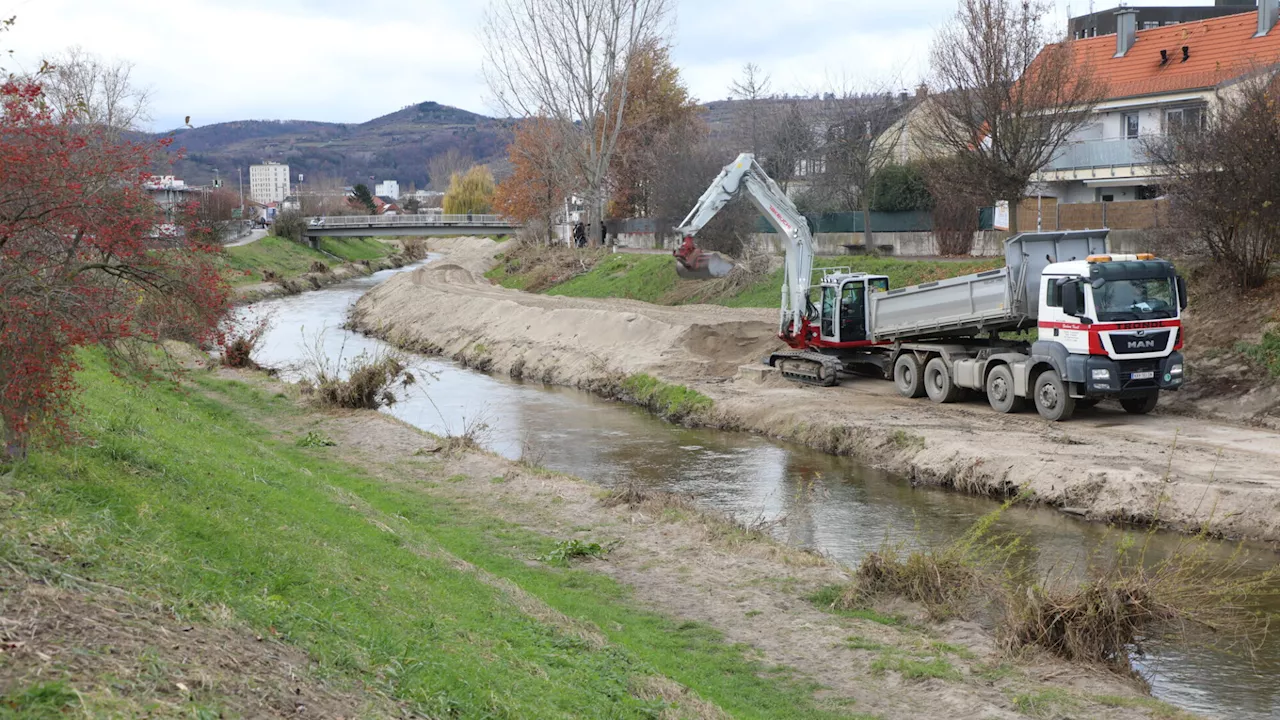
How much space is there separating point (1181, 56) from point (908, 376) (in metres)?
28.5

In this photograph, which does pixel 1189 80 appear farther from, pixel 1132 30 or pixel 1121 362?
pixel 1121 362

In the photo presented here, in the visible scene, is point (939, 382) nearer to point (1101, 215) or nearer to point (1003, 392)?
point (1003, 392)

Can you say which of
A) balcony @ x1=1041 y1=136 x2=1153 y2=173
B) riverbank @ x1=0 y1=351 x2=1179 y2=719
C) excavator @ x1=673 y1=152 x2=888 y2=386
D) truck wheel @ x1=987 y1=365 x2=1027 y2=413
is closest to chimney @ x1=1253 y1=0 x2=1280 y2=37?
balcony @ x1=1041 y1=136 x2=1153 y2=173

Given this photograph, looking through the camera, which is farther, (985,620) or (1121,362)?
(1121,362)

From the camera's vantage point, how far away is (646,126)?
230ft

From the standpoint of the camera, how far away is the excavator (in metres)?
29.5

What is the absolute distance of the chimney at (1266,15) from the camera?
44719mm

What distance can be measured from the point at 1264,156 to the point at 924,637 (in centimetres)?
1839

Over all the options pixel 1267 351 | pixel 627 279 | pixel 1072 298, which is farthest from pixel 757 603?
pixel 627 279

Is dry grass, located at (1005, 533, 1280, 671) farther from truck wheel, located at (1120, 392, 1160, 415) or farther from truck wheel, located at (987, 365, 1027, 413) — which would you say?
truck wheel, located at (987, 365, 1027, 413)

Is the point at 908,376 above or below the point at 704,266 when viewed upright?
below

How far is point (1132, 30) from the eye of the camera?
50.9 meters

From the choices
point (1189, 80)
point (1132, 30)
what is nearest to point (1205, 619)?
point (1189, 80)

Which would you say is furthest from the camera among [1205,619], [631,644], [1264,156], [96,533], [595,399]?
[595,399]
